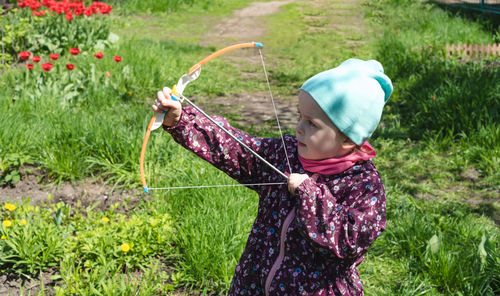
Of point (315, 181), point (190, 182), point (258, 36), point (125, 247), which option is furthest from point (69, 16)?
point (315, 181)

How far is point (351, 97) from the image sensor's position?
162 cm

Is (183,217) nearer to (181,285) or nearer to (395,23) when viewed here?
(181,285)

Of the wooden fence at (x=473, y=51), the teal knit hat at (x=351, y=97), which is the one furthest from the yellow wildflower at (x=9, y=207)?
the wooden fence at (x=473, y=51)

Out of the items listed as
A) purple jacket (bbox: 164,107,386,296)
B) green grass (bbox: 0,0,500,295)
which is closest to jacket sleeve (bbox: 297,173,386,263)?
purple jacket (bbox: 164,107,386,296)

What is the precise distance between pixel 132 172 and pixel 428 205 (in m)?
2.00

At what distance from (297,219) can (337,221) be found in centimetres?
11

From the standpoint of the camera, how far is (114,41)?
23.9ft

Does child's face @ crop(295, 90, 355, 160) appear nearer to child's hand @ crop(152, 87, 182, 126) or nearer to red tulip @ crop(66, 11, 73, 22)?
child's hand @ crop(152, 87, 182, 126)

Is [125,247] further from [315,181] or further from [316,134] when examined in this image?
[316,134]

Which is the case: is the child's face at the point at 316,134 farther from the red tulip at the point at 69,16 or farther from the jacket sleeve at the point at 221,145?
the red tulip at the point at 69,16

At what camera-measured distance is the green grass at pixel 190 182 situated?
2.87m

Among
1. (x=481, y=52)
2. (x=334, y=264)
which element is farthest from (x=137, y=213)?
(x=481, y=52)

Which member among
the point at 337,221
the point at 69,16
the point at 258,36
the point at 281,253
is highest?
the point at 337,221

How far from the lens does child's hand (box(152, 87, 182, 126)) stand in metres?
1.77
